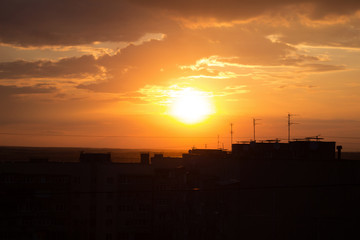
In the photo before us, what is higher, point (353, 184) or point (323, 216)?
point (353, 184)

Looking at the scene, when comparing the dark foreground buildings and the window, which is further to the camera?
the window

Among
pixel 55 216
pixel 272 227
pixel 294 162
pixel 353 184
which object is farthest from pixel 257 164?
pixel 55 216

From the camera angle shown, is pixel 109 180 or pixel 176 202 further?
pixel 109 180

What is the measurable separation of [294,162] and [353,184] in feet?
23.9

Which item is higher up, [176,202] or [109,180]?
[109,180]

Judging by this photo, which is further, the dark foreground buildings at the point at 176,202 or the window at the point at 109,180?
the window at the point at 109,180

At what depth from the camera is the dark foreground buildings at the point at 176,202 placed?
4688 centimetres

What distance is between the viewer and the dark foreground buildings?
4688cm

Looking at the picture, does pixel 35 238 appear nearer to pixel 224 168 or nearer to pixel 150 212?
pixel 150 212

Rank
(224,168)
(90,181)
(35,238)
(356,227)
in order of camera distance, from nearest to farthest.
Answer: (35,238) → (356,227) → (90,181) → (224,168)

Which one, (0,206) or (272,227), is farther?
(272,227)

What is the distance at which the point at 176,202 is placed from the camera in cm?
4778

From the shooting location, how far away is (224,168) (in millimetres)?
55812

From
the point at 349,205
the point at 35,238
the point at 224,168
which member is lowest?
the point at 35,238
